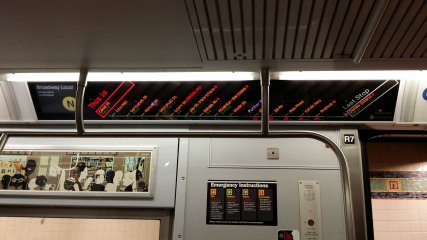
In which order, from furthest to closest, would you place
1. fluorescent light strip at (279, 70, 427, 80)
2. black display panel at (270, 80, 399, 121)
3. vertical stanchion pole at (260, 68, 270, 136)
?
black display panel at (270, 80, 399, 121) < fluorescent light strip at (279, 70, 427, 80) < vertical stanchion pole at (260, 68, 270, 136)

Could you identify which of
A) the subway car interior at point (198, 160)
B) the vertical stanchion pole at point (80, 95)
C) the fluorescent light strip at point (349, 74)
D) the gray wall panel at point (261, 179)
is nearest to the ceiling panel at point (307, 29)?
the fluorescent light strip at point (349, 74)

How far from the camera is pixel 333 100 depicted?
2.86 m

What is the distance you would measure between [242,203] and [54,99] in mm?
1711

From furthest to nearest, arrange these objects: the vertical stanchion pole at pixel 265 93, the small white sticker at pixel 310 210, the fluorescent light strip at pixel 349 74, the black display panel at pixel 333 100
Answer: the black display panel at pixel 333 100
the small white sticker at pixel 310 210
the fluorescent light strip at pixel 349 74
the vertical stanchion pole at pixel 265 93

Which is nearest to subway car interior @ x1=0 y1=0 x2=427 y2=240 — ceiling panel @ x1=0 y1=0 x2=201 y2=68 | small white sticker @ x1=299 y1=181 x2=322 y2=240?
small white sticker @ x1=299 y1=181 x2=322 y2=240

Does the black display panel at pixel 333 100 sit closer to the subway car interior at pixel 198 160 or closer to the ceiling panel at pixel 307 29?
the subway car interior at pixel 198 160

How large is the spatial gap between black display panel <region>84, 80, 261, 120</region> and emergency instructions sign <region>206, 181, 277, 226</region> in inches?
20.8

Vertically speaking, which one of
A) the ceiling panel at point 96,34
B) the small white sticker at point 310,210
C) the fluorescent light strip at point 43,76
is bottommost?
the small white sticker at point 310,210

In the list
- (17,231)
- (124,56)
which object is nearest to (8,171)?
(17,231)

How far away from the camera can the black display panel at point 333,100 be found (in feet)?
9.28

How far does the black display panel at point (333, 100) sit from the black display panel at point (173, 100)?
189mm

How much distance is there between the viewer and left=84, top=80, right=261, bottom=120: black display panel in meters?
2.88

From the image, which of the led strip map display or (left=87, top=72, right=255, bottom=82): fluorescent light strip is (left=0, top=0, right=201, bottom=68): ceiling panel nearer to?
(left=87, top=72, right=255, bottom=82): fluorescent light strip

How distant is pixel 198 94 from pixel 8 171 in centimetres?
169
